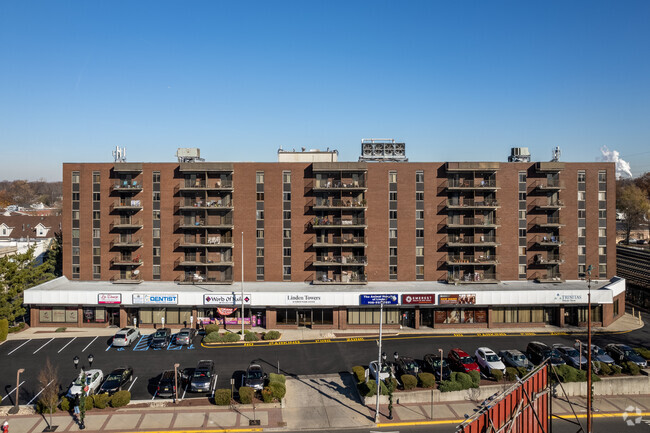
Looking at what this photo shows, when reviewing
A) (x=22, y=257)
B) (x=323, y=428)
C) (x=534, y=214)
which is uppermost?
(x=534, y=214)

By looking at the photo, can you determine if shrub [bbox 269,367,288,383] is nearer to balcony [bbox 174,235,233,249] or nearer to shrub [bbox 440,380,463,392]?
shrub [bbox 440,380,463,392]

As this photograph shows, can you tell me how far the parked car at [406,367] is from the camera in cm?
3456

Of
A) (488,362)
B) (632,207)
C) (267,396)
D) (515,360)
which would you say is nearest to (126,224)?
(267,396)

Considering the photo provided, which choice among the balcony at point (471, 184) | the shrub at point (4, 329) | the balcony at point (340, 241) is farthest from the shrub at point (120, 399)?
the balcony at point (471, 184)

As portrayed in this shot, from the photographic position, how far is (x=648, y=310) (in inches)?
2290

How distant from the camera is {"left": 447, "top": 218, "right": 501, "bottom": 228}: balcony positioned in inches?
2035

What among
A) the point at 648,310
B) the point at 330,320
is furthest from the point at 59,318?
the point at 648,310

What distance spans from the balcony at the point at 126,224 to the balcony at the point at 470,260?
39.5 meters

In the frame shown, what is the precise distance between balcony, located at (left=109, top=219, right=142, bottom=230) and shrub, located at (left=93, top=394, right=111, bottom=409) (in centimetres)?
2585

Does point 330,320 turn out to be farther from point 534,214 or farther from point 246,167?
point 534,214

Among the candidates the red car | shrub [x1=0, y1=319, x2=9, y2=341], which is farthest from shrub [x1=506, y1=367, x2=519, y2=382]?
shrub [x1=0, y1=319, x2=9, y2=341]

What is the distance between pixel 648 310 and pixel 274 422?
189 ft

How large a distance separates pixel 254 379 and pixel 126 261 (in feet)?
93.3

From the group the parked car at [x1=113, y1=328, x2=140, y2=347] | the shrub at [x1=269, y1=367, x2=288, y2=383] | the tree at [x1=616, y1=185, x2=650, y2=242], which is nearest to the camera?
the shrub at [x1=269, y1=367, x2=288, y2=383]
